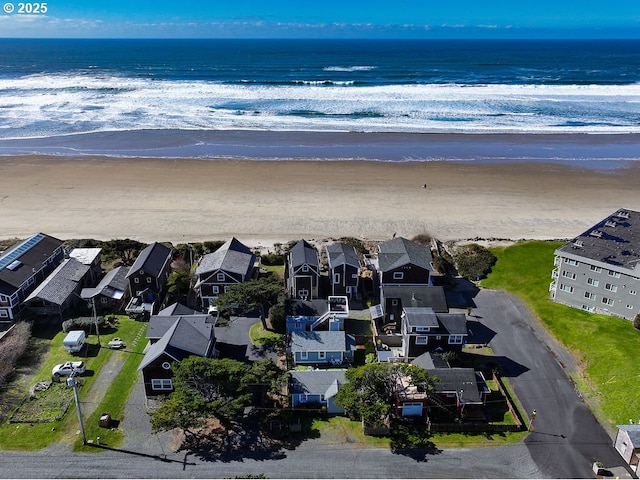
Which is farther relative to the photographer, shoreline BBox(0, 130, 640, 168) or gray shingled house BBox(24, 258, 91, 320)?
shoreline BBox(0, 130, 640, 168)

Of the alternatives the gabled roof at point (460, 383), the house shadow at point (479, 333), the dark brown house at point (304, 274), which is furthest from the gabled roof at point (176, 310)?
the house shadow at point (479, 333)

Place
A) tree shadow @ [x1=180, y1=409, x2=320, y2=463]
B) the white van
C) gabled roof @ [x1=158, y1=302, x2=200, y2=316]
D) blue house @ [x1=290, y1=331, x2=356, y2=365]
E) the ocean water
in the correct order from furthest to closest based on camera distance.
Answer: the ocean water → gabled roof @ [x1=158, y1=302, x2=200, y2=316] → the white van → blue house @ [x1=290, y1=331, x2=356, y2=365] → tree shadow @ [x1=180, y1=409, x2=320, y2=463]

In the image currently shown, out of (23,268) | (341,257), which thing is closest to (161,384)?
(341,257)

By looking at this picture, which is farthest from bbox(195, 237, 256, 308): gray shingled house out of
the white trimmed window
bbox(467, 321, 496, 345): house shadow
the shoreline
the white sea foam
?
the white sea foam

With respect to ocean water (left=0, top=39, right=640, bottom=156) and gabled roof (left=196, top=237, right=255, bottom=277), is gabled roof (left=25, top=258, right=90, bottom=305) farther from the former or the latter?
ocean water (left=0, top=39, right=640, bottom=156)

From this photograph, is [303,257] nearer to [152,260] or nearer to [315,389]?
[152,260]
